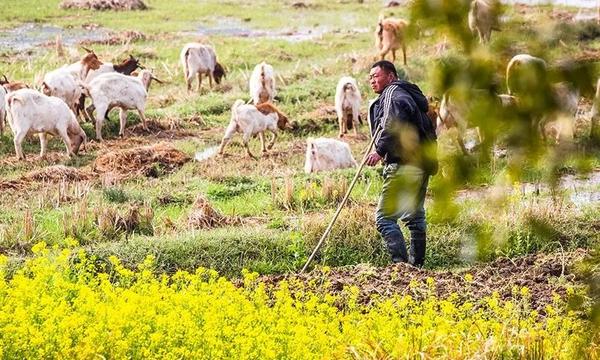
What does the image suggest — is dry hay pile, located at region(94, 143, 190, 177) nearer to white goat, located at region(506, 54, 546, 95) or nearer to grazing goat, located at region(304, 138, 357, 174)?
grazing goat, located at region(304, 138, 357, 174)

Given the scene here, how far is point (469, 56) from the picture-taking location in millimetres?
2357

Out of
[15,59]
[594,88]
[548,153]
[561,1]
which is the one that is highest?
[561,1]

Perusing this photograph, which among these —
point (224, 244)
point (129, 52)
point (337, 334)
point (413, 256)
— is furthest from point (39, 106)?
point (129, 52)

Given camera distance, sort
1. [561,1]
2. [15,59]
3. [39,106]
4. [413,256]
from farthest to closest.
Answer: [15,59] → [39,106] → [413,256] → [561,1]

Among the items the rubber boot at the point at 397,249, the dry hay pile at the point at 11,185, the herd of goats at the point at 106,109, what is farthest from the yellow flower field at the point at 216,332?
the dry hay pile at the point at 11,185

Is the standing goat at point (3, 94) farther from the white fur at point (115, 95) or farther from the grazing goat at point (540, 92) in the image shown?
the grazing goat at point (540, 92)

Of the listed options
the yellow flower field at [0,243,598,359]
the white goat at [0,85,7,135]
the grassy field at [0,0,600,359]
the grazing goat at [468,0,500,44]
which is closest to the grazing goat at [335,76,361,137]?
the grassy field at [0,0,600,359]

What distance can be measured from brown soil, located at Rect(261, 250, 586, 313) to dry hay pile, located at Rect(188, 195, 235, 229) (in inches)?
78.5

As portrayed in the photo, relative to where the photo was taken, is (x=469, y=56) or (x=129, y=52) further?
(x=129, y=52)

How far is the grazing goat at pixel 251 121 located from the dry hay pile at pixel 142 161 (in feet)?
3.03

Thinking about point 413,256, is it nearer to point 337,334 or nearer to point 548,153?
point 337,334

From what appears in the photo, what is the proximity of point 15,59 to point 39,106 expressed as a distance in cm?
1112

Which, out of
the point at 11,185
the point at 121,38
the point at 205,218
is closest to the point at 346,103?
the point at 11,185

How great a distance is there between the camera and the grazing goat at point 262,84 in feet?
62.4
